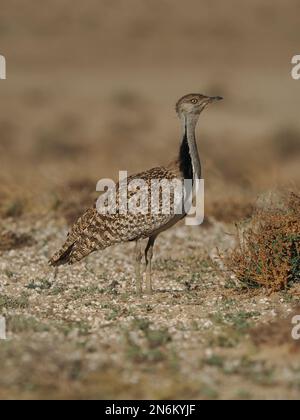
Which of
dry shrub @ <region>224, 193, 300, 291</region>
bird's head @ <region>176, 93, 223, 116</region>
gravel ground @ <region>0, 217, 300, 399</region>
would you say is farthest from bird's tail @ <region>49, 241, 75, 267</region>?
bird's head @ <region>176, 93, 223, 116</region>

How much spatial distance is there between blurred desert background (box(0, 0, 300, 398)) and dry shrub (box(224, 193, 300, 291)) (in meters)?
0.15

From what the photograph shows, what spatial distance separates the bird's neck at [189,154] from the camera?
9234 mm

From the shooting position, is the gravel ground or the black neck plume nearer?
the gravel ground

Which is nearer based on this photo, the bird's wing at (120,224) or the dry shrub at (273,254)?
the dry shrub at (273,254)

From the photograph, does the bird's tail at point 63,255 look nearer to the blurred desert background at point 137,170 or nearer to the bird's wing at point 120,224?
the bird's wing at point 120,224

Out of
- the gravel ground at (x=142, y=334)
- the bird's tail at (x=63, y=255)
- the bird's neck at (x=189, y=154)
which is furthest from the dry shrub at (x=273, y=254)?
the bird's tail at (x=63, y=255)

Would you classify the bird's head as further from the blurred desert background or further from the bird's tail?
the bird's tail

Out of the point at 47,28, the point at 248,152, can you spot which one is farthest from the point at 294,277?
the point at 47,28

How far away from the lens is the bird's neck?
9.23 m

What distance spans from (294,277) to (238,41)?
29126 mm

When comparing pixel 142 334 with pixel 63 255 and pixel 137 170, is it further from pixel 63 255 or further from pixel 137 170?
pixel 137 170

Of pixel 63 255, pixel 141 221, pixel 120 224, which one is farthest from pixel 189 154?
pixel 63 255

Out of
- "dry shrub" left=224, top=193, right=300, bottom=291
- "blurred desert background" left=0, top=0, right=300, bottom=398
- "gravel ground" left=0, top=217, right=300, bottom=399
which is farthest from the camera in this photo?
"dry shrub" left=224, top=193, right=300, bottom=291

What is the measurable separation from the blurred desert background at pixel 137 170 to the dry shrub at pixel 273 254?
0.49 feet
